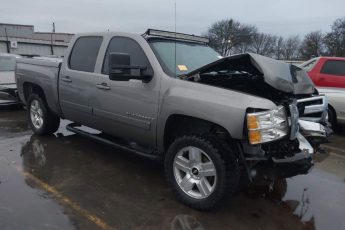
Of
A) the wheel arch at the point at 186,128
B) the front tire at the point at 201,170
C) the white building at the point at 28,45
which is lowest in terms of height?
the front tire at the point at 201,170

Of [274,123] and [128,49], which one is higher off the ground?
[128,49]

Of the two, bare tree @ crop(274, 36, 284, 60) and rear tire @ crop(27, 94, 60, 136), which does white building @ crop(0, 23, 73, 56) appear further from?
bare tree @ crop(274, 36, 284, 60)

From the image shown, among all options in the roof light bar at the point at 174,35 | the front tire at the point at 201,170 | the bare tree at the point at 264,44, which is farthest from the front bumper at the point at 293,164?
the bare tree at the point at 264,44

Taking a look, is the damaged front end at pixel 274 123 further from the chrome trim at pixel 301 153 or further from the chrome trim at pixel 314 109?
the chrome trim at pixel 314 109

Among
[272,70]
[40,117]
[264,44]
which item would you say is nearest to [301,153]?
[272,70]

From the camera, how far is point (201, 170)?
3533mm

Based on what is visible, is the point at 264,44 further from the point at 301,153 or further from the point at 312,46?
the point at 301,153

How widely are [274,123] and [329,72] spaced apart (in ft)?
23.2

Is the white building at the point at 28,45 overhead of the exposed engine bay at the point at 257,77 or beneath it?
overhead

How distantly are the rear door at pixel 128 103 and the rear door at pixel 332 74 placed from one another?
6.74 metres

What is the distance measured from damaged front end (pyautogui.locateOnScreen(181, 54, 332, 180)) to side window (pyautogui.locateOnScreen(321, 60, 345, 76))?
6.05 meters

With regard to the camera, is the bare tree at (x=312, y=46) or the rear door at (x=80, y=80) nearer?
the rear door at (x=80, y=80)

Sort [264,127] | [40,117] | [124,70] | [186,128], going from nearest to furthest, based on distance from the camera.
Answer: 1. [264,127]
2. [124,70]
3. [186,128]
4. [40,117]

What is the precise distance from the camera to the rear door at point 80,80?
482cm
